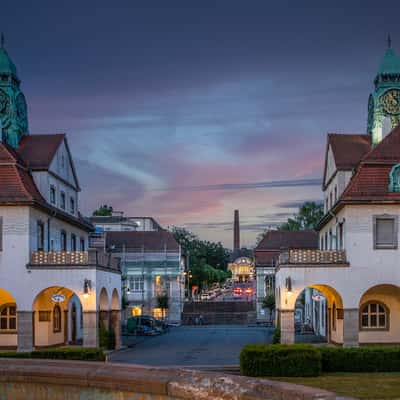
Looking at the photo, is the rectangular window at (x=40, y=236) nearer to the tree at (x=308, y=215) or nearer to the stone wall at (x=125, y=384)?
the stone wall at (x=125, y=384)

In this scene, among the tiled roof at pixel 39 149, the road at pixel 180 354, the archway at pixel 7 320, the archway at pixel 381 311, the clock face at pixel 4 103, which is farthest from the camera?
the clock face at pixel 4 103

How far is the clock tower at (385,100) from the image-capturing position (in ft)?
135

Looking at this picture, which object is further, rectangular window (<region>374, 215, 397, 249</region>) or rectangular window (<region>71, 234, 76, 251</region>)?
rectangular window (<region>71, 234, 76, 251</region>)

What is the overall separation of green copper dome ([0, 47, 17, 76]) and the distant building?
40136 mm

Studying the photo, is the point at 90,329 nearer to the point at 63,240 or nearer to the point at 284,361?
the point at 63,240

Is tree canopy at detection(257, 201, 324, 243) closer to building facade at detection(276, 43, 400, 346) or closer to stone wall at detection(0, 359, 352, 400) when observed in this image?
building facade at detection(276, 43, 400, 346)

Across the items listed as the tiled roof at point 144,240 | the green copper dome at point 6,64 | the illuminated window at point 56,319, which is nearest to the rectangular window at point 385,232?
the illuminated window at point 56,319

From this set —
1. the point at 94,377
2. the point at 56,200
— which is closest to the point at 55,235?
the point at 56,200

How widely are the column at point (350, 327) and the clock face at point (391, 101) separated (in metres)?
12.7

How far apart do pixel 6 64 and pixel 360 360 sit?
26.7m

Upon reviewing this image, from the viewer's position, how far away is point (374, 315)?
3669 centimetres

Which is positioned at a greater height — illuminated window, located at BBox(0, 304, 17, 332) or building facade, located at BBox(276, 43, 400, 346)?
building facade, located at BBox(276, 43, 400, 346)

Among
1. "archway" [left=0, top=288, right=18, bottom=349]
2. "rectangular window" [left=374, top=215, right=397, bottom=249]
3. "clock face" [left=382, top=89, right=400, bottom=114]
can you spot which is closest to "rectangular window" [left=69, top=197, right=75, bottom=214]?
"archway" [left=0, top=288, right=18, bottom=349]

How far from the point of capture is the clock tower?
41281 millimetres
